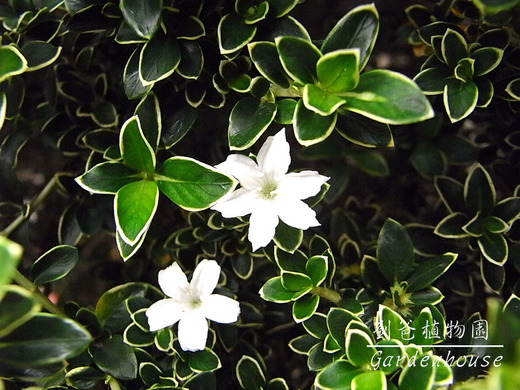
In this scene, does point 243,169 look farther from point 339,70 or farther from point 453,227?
point 453,227

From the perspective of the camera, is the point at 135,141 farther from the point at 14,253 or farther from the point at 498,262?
the point at 498,262

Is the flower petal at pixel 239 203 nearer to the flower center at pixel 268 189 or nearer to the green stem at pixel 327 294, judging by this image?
the flower center at pixel 268 189

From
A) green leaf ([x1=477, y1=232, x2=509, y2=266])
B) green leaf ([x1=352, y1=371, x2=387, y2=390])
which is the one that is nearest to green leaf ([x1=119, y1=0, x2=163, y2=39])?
green leaf ([x1=352, y1=371, x2=387, y2=390])

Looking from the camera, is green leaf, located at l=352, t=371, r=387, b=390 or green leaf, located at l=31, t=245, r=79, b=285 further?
green leaf, located at l=31, t=245, r=79, b=285

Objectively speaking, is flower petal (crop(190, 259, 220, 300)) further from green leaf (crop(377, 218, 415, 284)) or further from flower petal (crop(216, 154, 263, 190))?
green leaf (crop(377, 218, 415, 284))

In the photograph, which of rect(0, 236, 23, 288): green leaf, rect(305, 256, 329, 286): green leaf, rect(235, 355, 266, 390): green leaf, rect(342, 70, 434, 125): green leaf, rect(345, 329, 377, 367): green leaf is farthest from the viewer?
rect(235, 355, 266, 390): green leaf

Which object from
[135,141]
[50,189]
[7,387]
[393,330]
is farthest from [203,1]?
[7,387]

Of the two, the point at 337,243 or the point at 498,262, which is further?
the point at 337,243

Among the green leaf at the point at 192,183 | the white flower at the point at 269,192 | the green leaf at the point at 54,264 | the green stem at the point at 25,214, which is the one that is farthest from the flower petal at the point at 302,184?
the green stem at the point at 25,214
